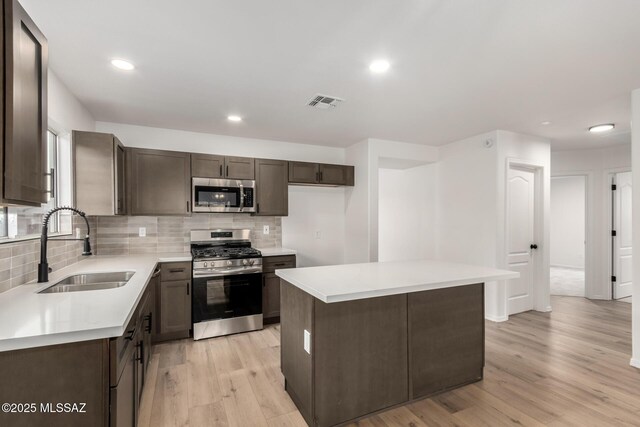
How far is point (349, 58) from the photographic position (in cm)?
215

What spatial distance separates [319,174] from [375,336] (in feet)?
9.16

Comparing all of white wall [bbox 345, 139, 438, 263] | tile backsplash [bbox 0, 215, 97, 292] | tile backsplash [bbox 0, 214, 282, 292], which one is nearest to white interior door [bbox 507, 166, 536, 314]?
white wall [bbox 345, 139, 438, 263]

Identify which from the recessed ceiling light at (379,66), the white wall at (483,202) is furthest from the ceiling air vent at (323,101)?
the white wall at (483,202)

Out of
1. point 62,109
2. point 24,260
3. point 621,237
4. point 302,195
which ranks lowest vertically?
point 621,237

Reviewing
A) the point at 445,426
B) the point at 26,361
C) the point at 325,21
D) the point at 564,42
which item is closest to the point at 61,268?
the point at 26,361

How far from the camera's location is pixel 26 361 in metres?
1.13

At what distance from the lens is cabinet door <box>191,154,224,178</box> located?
371 cm

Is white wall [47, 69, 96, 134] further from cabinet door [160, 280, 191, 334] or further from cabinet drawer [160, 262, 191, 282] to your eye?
cabinet door [160, 280, 191, 334]

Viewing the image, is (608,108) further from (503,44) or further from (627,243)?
(627,243)

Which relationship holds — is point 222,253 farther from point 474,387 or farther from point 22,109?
point 474,387

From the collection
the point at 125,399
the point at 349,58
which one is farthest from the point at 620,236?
the point at 125,399

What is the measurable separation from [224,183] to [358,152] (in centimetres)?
199

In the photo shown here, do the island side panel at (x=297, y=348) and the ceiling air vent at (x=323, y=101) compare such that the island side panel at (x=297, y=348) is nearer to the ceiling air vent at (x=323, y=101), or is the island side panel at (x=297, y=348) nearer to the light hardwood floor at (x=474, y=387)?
the light hardwood floor at (x=474, y=387)

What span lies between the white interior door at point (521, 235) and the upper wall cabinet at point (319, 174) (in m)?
2.23
